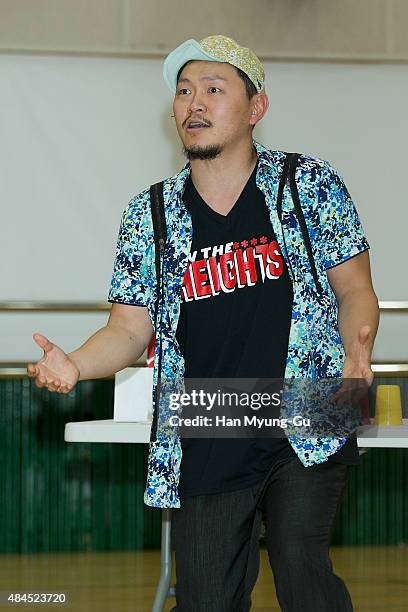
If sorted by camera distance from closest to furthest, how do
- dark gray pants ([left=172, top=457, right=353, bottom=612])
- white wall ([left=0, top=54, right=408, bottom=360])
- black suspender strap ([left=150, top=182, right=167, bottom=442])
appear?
dark gray pants ([left=172, top=457, right=353, bottom=612]), black suspender strap ([left=150, top=182, right=167, bottom=442]), white wall ([left=0, top=54, right=408, bottom=360])

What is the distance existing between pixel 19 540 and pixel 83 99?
1928 mm

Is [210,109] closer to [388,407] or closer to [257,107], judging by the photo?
[257,107]

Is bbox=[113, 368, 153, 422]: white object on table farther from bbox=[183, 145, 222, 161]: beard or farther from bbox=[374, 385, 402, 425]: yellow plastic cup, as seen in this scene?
bbox=[183, 145, 222, 161]: beard

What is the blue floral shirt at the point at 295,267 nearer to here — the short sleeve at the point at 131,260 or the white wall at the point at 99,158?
the short sleeve at the point at 131,260

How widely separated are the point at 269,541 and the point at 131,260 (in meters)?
0.64

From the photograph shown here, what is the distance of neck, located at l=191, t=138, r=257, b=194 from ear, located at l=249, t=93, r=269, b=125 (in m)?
0.08

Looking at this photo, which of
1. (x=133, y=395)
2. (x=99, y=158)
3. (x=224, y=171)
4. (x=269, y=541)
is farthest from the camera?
(x=99, y=158)

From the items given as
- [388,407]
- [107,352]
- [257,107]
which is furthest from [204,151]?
[388,407]

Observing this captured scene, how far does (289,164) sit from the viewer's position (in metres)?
2.17

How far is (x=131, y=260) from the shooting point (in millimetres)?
2242

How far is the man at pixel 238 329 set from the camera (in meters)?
1.98

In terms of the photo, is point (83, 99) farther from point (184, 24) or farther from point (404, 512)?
point (404, 512)

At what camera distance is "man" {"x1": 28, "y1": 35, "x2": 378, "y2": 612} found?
1.98 meters

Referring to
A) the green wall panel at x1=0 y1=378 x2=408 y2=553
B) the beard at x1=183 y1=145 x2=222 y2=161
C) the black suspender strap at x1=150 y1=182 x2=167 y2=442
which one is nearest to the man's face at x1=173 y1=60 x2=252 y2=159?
the beard at x1=183 y1=145 x2=222 y2=161
